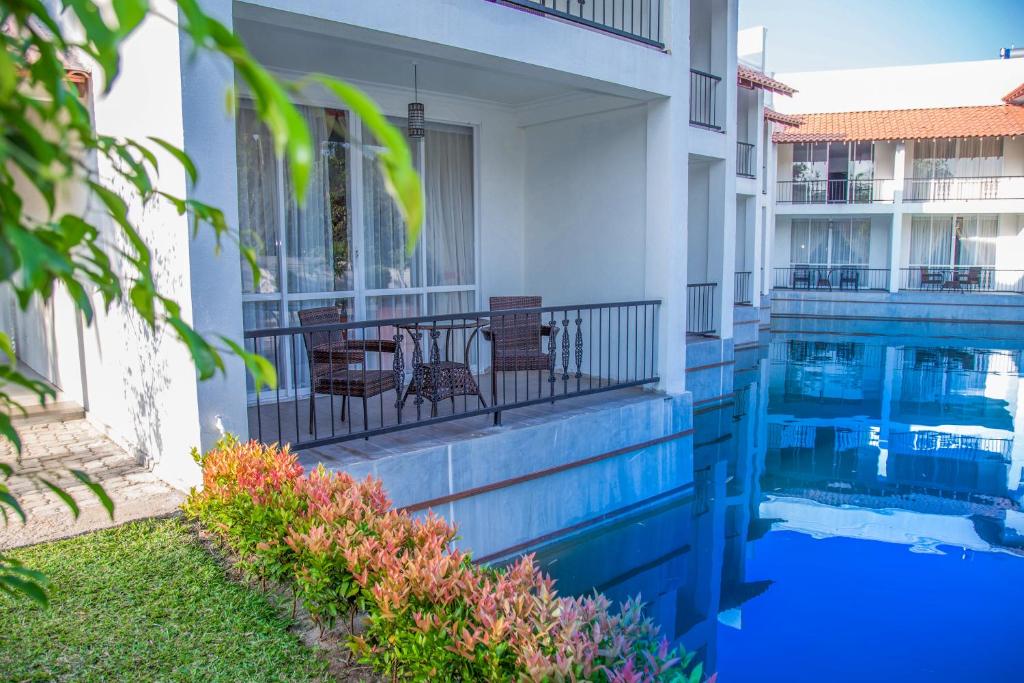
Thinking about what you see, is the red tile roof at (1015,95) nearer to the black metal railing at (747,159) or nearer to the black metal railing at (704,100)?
the black metal railing at (747,159)

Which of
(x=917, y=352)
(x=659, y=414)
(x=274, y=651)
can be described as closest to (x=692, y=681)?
(x=274, y=651)

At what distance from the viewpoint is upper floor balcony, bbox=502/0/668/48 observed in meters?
6.74

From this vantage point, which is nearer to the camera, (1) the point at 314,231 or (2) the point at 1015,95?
(1) the point at 314,231

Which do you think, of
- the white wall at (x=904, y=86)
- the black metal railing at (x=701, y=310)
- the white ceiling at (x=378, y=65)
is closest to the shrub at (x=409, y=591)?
the white ceiling at (x=378, y=65)

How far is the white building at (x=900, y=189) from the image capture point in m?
24.4

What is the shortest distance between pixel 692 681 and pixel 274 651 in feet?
6.45

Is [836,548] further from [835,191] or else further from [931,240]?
[931,240]

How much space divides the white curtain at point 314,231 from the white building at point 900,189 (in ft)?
62.9

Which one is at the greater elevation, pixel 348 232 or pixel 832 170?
pixel 832 170

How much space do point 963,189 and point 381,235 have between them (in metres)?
24.5

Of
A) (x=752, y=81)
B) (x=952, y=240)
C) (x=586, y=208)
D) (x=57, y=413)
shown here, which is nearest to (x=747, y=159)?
(x=752, y=81)

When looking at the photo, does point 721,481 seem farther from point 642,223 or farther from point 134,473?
point 134,473

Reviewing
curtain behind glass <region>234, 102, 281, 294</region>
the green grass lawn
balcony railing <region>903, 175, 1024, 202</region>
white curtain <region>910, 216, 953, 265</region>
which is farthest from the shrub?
white curtain <region>910, 216, 953, 265</region>

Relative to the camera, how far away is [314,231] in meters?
7.92
